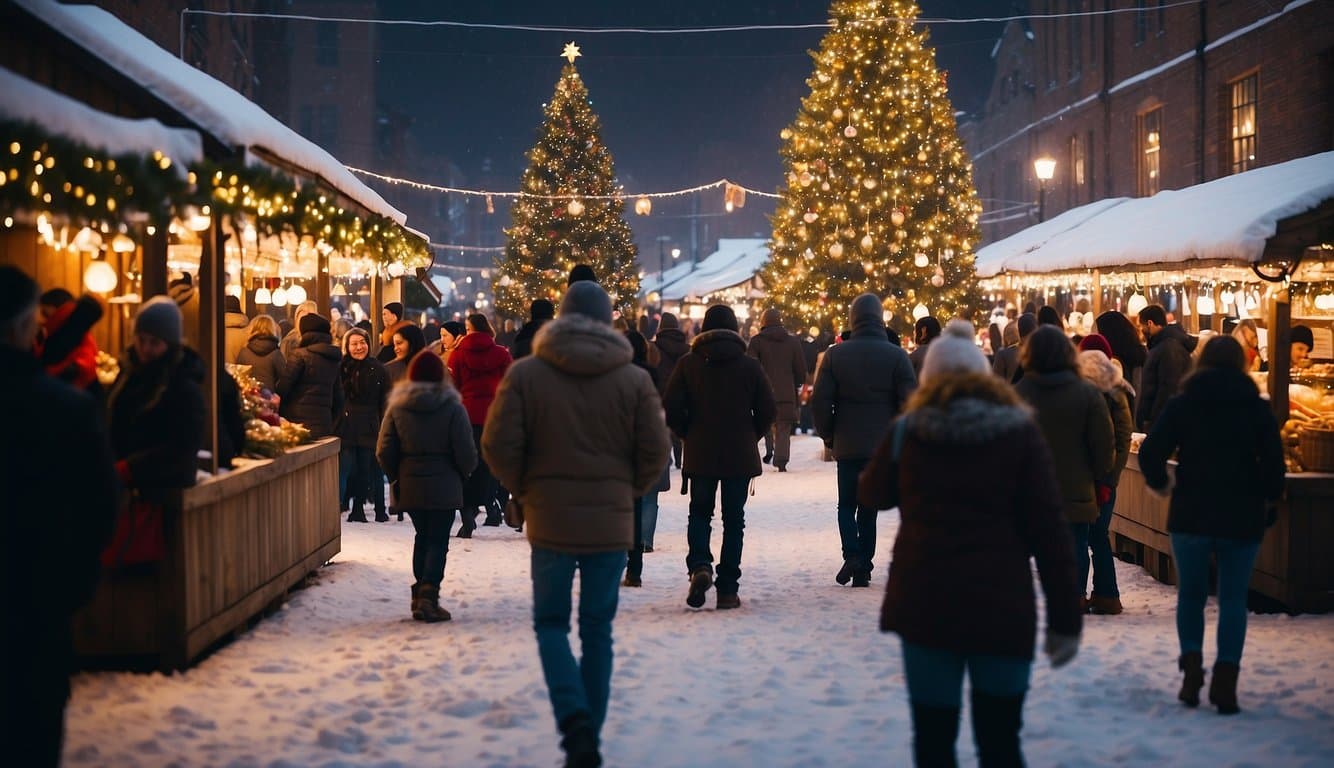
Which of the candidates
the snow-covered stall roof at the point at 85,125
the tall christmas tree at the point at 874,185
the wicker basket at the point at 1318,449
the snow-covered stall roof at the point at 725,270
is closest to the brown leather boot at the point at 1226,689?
the wicker basket at the point at 1318,449

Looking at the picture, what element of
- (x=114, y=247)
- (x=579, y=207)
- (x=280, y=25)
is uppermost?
(x=280, y=25)

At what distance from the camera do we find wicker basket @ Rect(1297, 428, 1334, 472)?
32.9ft

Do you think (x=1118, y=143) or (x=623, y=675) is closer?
(x=623, y=675)

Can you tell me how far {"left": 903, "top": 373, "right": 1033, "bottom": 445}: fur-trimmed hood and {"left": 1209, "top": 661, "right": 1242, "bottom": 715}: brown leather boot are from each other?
126 inches

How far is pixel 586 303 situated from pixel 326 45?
71.7 metres

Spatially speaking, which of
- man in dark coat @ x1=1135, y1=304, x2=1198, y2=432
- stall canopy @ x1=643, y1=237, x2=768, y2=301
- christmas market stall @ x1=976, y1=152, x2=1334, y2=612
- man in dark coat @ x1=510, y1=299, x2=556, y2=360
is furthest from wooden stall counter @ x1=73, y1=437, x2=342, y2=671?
stall canopy @ x1=643, y1=237, x2=768, y2=301

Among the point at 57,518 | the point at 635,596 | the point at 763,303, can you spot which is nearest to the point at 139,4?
the point at 763,303

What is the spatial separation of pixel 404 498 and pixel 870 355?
3683 mm

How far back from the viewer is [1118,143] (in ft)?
119

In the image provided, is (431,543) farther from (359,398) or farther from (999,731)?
(999,731)

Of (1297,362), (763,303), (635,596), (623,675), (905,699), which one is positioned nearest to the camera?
(905,699)

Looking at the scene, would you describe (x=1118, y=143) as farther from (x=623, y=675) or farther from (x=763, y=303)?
(x=623, y=675)

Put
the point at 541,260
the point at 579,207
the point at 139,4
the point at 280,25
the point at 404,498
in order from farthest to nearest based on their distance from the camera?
the point at 280,25 → the point at 541,260 → the point at 579,207 → the point at 139,4 → the point at 404,498

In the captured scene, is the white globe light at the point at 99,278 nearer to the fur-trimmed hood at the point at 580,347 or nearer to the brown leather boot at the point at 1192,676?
the fur-trimmed hood at the point at 580,347
